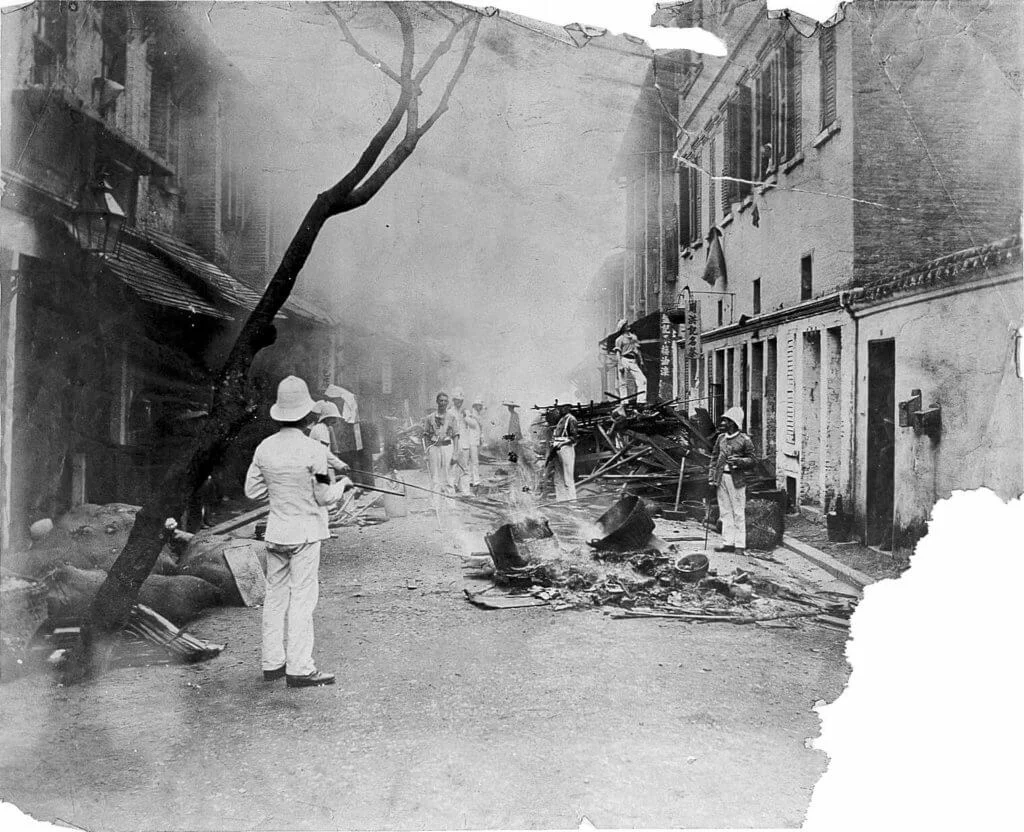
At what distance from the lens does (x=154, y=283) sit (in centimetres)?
387

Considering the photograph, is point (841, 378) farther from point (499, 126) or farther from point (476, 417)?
point (499, 126)

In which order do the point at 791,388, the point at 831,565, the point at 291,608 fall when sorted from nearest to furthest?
the point at 291,608, the point at 831,565, the point at 791,388

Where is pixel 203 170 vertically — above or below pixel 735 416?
above

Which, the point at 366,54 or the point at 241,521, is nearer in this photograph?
the point at 241,521

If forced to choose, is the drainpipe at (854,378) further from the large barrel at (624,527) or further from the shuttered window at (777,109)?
the large barrel at (624,527)

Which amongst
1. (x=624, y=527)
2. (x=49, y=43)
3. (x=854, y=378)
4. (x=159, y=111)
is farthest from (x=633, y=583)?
(x=49, y=43)

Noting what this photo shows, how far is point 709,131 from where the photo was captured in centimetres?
387

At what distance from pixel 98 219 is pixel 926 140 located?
399cm

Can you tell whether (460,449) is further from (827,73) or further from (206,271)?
(827,73)

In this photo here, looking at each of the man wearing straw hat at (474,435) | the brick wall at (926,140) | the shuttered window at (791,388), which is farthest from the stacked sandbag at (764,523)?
the man wearing straw hat at (474,435)

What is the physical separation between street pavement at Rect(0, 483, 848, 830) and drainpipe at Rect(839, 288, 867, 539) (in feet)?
2.26

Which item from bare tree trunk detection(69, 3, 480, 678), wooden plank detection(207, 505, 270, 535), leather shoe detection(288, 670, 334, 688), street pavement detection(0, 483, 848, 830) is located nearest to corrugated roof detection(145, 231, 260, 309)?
bare tree trunk detection(69, 3, 480, 678)

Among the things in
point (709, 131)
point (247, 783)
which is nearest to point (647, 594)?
point (247, 783)

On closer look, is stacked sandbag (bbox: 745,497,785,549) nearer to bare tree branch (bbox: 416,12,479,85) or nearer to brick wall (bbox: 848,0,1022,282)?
brick wall (bbox: 848,0,1022,282)
